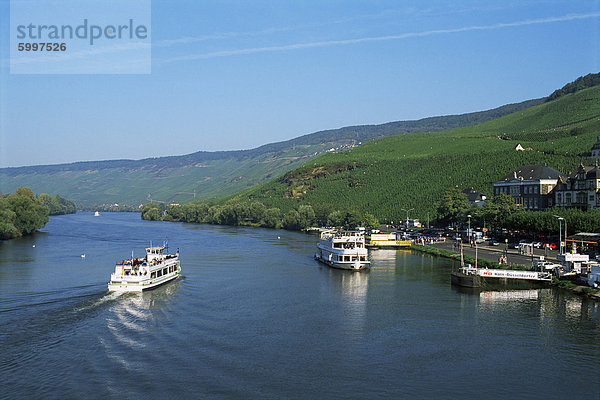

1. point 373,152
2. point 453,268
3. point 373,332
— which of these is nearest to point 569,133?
point 373,152

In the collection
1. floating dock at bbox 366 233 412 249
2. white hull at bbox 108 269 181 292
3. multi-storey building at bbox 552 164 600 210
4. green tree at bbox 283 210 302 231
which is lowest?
white hull at bbox 108 269 181 292

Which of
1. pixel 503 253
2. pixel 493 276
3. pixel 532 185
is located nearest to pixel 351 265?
pixel 493 276

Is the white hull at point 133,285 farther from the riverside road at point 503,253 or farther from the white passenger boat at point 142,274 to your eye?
the riverside road at point 503,253

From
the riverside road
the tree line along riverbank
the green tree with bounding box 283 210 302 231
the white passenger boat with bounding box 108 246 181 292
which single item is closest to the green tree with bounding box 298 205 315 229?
the green tree with bounding box 283 210 302 231

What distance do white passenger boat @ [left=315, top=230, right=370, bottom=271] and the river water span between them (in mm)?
5821

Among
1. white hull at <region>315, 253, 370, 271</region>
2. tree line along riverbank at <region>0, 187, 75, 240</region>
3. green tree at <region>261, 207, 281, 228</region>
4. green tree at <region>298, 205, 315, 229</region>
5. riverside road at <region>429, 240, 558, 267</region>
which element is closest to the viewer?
riverside road at <region>429, 240, 558, 267</region>

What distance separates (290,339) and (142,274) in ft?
66.9

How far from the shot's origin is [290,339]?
1355 inches

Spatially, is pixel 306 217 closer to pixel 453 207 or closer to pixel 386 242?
pixel 453 207

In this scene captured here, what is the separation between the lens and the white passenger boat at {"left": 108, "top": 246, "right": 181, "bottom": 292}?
47938mm

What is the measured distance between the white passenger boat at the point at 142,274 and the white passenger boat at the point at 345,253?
729 inches

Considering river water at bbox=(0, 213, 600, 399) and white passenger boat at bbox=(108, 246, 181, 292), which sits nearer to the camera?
river water at bbox=(0, 213, 600, 399)

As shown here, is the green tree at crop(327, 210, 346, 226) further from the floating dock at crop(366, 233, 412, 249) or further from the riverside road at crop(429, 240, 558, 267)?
the riverside road at crop(429, 240, 558, 267)

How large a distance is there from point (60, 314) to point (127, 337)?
24.2 ft
